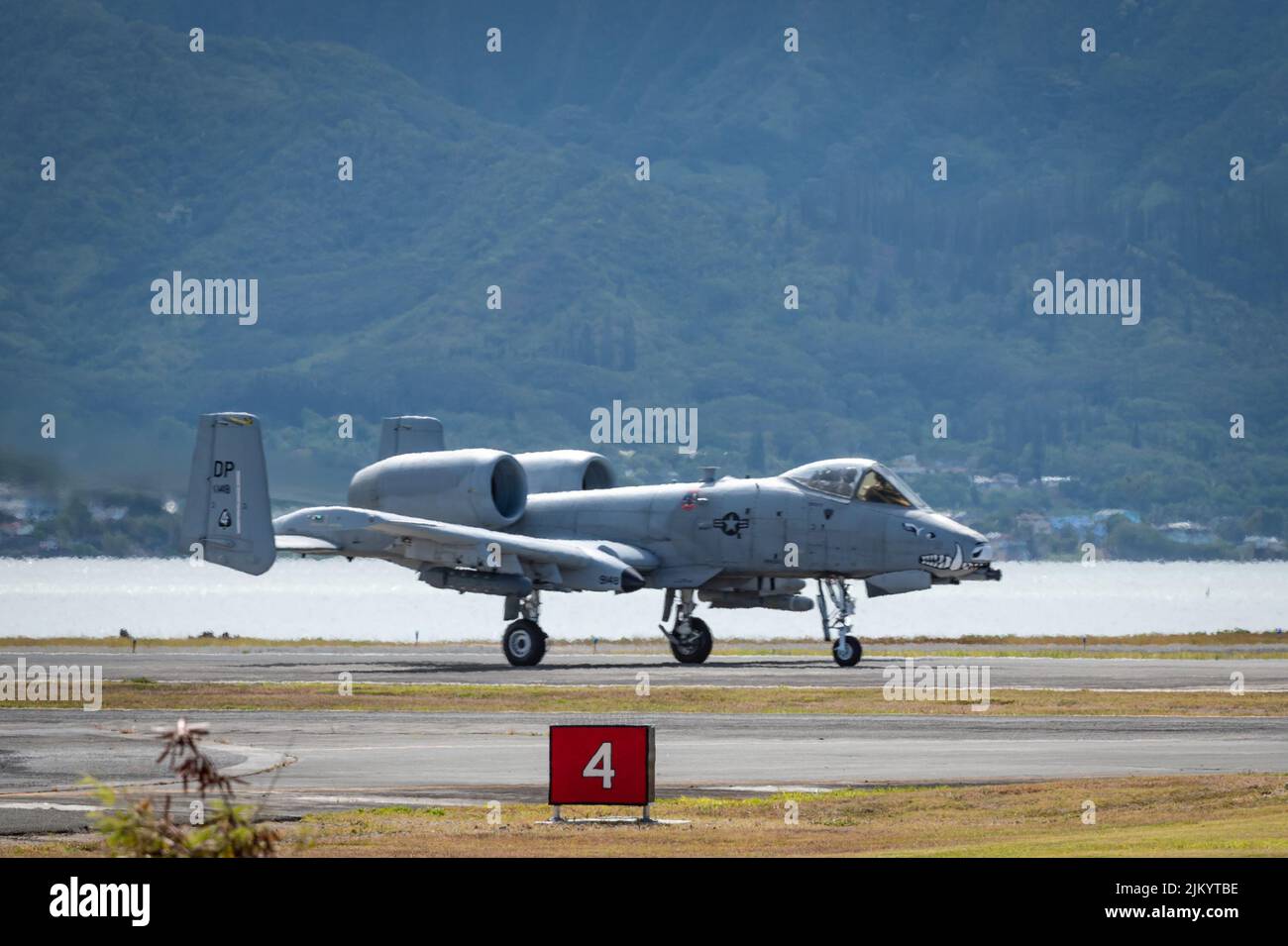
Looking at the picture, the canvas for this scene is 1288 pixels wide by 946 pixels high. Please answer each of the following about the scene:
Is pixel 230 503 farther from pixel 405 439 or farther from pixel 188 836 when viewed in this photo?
pixel 188 836

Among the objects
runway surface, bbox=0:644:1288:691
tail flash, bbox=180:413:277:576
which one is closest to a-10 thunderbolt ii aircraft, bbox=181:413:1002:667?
tail flash, bbox=180:413:277:576

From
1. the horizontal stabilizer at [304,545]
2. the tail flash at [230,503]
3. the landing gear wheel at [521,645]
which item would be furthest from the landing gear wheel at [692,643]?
the tail flash at [230,503]

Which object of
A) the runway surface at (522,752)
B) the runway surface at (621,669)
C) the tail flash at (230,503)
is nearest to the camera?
the runway surface at (522,752)

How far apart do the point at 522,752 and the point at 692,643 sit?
23.4 metres

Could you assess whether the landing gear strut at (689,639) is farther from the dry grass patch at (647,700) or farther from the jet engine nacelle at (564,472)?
the dry grass patch at (647,700)

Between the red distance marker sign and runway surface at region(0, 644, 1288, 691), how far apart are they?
2184 cm

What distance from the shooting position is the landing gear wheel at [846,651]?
47.5m

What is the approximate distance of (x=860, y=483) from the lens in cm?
4775

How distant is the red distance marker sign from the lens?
19.2 meters

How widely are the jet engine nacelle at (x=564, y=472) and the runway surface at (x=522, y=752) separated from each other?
68.8 feet

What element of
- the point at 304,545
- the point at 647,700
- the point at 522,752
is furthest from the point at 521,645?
the point at 522,752

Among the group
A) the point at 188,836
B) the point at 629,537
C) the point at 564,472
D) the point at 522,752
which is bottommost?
the point at 522,752
